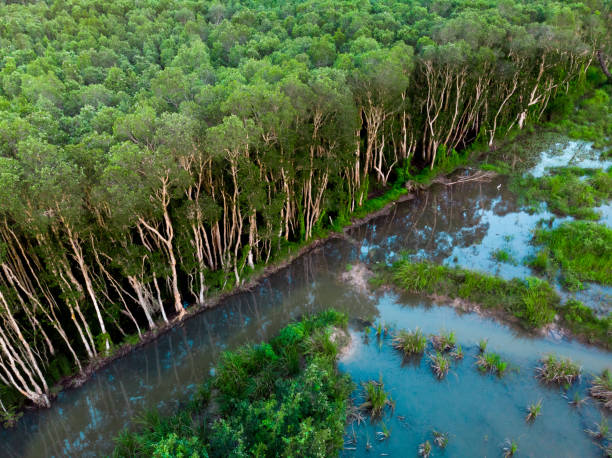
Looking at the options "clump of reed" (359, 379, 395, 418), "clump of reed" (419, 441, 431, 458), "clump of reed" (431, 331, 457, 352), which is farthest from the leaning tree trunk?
"clump of reed" (419, 441, 431, 458)

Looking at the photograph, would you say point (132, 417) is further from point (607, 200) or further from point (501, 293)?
point (607, 200)

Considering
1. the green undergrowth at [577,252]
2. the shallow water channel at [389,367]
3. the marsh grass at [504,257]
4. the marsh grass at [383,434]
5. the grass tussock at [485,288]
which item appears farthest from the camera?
the marsh grass at [504,257]

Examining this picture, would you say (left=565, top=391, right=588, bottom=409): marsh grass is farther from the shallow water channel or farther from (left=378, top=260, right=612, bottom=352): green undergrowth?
(left=378, top=260, right=612, bottom=352): green undergrowth

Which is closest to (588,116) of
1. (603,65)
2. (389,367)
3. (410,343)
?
(603,65)

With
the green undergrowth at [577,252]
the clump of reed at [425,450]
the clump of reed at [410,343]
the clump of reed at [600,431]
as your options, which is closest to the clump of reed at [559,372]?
the clump of reed at [600,431]

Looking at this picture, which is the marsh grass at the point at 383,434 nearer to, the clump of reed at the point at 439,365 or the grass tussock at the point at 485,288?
the clump of reed at the point at 439,365

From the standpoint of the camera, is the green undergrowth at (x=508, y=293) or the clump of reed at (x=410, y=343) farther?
the green undergrowth at (x=508, y=293)

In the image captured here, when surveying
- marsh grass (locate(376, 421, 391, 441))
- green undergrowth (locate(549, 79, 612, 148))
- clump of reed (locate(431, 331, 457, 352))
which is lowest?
marsh grass (locate(376, 421, 391, 441))

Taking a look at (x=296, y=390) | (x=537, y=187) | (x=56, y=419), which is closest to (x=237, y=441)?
(x=296, y=390)
